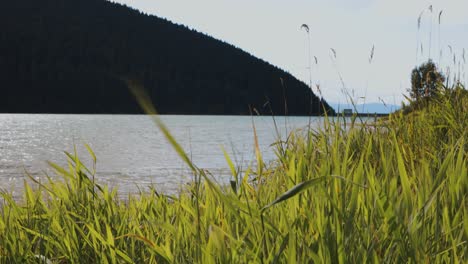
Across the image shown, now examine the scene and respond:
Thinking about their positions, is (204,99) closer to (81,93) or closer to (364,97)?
(81,93)

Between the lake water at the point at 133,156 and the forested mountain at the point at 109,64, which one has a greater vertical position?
the forested mountain at the point at 109,64

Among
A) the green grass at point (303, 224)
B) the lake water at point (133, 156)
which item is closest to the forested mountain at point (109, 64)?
the lake water at point (133, 156)

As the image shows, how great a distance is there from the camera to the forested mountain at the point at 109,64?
138 metres

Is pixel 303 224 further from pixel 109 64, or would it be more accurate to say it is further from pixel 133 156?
pixel 109 64

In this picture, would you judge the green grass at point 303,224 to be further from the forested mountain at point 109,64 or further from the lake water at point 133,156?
the forested mountain at point 109,64

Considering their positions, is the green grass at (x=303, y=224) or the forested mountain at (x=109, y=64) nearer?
the green grass at (x=303, y=224)

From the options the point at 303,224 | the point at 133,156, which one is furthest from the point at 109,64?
the point at 303,224

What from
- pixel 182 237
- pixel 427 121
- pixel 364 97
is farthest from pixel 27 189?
pixel 427 121

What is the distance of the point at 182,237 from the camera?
2416 mm

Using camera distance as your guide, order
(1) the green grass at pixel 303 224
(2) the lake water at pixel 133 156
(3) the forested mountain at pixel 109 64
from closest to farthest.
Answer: (1) the green grass at pixel 303 224 → (2) the lake water at pixel 133 156 → (3) the forested mountain at pixel 109 64

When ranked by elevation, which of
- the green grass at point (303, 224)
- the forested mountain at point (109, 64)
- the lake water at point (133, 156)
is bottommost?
the lake water at point (133, 156)

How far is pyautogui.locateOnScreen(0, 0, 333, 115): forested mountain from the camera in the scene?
137875mm

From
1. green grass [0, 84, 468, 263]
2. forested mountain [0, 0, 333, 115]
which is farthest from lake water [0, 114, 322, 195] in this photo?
forested mountain [0, 0, 333, 115]

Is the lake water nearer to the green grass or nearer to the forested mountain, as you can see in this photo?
the green grass
